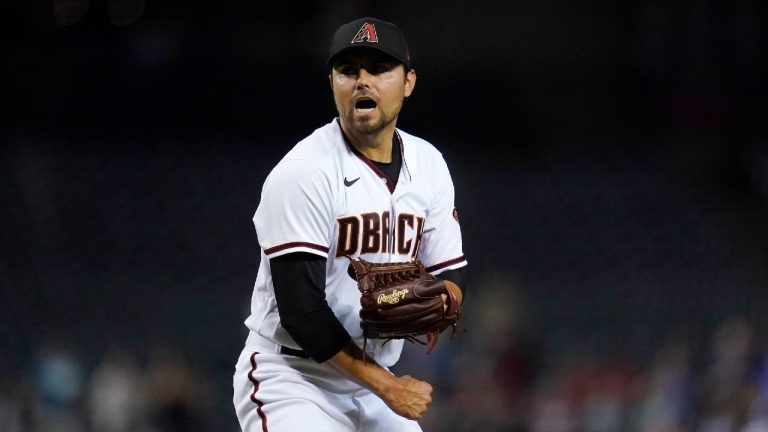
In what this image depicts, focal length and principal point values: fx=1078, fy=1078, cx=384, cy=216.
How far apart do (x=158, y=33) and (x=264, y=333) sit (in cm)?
435

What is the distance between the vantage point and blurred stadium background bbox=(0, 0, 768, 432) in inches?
219

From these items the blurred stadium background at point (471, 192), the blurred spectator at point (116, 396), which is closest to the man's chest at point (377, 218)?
the blurred stadium background at point (471, 192)

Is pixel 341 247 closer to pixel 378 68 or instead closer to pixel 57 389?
pixel 378 68

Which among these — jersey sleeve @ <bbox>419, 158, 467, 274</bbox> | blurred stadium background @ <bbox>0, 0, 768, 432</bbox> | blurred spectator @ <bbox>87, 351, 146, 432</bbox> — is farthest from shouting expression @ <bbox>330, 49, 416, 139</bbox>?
blurred spectator @ <bbox>87, 351, 146, 432</bbox>

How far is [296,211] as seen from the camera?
2.47 meters

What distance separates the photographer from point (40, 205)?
246 inches

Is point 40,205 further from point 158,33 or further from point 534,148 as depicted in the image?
point 534,148

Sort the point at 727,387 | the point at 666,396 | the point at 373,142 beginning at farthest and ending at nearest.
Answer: the point at 666,396
the point at 727,387
the point at 373,142

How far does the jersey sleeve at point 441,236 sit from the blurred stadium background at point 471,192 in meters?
2.60

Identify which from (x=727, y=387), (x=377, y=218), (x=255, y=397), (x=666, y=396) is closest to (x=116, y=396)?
(x=666, y=396)

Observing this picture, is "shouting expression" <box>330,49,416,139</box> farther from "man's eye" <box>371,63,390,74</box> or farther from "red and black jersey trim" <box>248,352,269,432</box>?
"red and black jersey trim" <box>248,352,269,432</box>

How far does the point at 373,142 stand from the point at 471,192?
3874 mm

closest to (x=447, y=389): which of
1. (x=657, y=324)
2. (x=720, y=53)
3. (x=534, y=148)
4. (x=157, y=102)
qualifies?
(x=657, y=324)

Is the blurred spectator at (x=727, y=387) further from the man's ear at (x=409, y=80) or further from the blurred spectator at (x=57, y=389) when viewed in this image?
the man's ear at (x=409, y=80)
